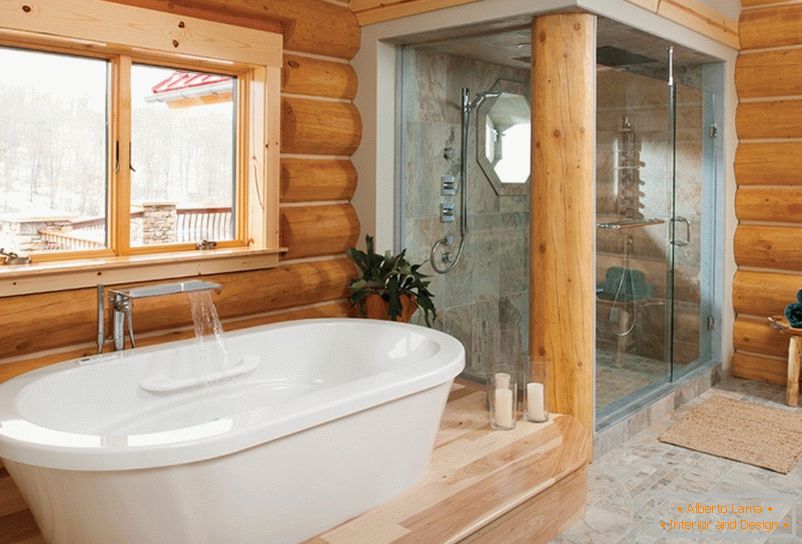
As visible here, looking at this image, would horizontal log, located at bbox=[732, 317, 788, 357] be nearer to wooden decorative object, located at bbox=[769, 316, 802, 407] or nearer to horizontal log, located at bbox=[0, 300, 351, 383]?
wooden decorative object, located at bbox=[769, 316, 802, 407]

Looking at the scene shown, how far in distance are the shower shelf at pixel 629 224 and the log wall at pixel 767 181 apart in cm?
103

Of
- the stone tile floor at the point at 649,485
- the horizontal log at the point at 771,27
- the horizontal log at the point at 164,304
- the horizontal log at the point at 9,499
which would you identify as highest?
the horizontal log at the point at 771,27

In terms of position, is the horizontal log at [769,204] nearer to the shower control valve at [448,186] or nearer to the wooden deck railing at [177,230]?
the shower control valve at [448,186]

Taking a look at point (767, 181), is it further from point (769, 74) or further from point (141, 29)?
point (141, 29)

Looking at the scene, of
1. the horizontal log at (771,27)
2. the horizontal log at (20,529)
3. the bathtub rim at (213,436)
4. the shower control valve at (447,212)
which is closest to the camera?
the bathtub rim at (213,436)

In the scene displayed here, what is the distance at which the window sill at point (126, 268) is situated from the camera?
9.44 ft

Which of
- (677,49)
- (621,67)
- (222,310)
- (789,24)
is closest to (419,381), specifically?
(222,310)

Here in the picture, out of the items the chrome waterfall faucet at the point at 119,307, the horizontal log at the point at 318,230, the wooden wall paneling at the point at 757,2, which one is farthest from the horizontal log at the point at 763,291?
the chrome waterfall faucet at the point at 119,307

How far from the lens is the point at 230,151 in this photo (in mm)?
3791

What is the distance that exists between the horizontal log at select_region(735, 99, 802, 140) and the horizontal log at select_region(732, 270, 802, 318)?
2.93ft

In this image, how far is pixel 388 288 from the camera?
12.6 feet

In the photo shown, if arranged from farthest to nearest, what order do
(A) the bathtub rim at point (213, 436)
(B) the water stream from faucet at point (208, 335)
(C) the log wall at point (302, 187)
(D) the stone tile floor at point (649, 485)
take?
(C) the log wall at point (302, 187) → (B) the water stream from faucet at point (208, 335) → (D) the stone tile floor at point (649, 485) → (A) the bathtub rim at point (213, 436)

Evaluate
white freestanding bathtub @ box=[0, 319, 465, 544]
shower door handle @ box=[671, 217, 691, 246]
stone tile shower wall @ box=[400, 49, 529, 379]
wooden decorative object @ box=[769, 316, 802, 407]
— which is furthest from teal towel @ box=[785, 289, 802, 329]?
white freestanding bathtub @ box=[0, 319, 465, 544]

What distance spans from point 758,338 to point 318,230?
2996 millimetres
